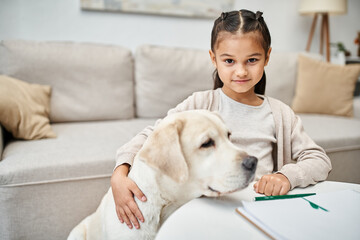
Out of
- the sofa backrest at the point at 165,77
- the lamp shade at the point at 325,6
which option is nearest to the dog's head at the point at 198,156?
the sofa backrest at the point at 165,77

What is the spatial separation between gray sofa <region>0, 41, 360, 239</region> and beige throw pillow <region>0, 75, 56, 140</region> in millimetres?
70

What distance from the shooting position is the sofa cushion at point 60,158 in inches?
52.7

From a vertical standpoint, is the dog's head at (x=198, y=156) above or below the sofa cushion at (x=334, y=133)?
above

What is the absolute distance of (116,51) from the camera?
2.25m

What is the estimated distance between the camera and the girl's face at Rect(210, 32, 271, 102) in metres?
0.96

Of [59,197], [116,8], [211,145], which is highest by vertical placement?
[116,8]

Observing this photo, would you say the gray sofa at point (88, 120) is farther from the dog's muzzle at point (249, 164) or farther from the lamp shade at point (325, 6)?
the dog's muzzle at point (249, 164)

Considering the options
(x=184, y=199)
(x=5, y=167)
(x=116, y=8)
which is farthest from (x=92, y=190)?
(x=116, y=8)

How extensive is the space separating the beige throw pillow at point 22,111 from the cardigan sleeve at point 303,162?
1.39 m

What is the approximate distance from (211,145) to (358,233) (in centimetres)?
40

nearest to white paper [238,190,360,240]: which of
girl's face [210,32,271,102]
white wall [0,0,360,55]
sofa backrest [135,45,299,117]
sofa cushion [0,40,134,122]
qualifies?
girl's face [210,32,271,102]

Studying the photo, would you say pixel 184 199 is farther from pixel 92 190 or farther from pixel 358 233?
pixel 92 190

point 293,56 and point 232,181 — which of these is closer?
point 232,181

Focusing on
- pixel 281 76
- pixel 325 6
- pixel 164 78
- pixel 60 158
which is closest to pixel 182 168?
pixel 60 158
